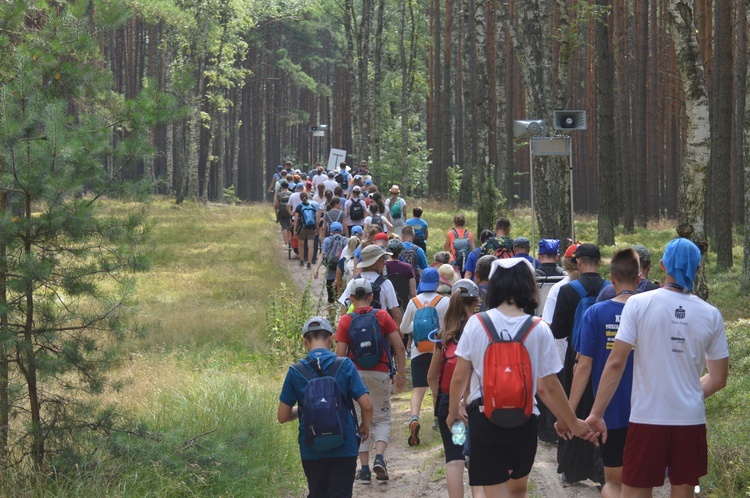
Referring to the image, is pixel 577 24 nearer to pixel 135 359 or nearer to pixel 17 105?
pixel 135 359

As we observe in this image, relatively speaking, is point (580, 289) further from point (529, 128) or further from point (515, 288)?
point (529, 128)

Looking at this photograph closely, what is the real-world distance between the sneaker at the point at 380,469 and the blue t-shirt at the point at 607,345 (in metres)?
3.01

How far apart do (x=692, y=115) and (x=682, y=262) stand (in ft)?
26.0

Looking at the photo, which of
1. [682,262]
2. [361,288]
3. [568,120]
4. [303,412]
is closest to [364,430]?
[303,412]

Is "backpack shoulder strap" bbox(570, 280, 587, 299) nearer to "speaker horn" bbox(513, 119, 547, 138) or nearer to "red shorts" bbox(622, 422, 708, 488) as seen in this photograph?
"red shorts" bbox(622, 422, 708, 488)

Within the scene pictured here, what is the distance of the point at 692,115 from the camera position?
41.3ft

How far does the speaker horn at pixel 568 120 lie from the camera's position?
14820mm

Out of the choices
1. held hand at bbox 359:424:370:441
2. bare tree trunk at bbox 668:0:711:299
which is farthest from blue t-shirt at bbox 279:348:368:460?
bare tree trunk at bbox 668:0:711:299

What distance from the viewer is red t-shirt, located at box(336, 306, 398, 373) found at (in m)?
8.30

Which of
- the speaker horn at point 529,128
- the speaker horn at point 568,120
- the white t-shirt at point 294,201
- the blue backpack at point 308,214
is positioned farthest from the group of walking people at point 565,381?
the white t-shirt at point 294,201

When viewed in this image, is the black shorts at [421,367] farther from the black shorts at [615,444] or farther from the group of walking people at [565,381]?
the black shorts at [615,444]

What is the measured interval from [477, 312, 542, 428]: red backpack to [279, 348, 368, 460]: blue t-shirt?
1.33m

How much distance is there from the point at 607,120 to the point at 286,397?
21.1 metres

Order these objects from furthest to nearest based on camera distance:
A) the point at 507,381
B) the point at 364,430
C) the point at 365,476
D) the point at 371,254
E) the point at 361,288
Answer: the point at 371,254
the point at 365,476
the point at 361,288
the point at 364,430
the point at 507,381
